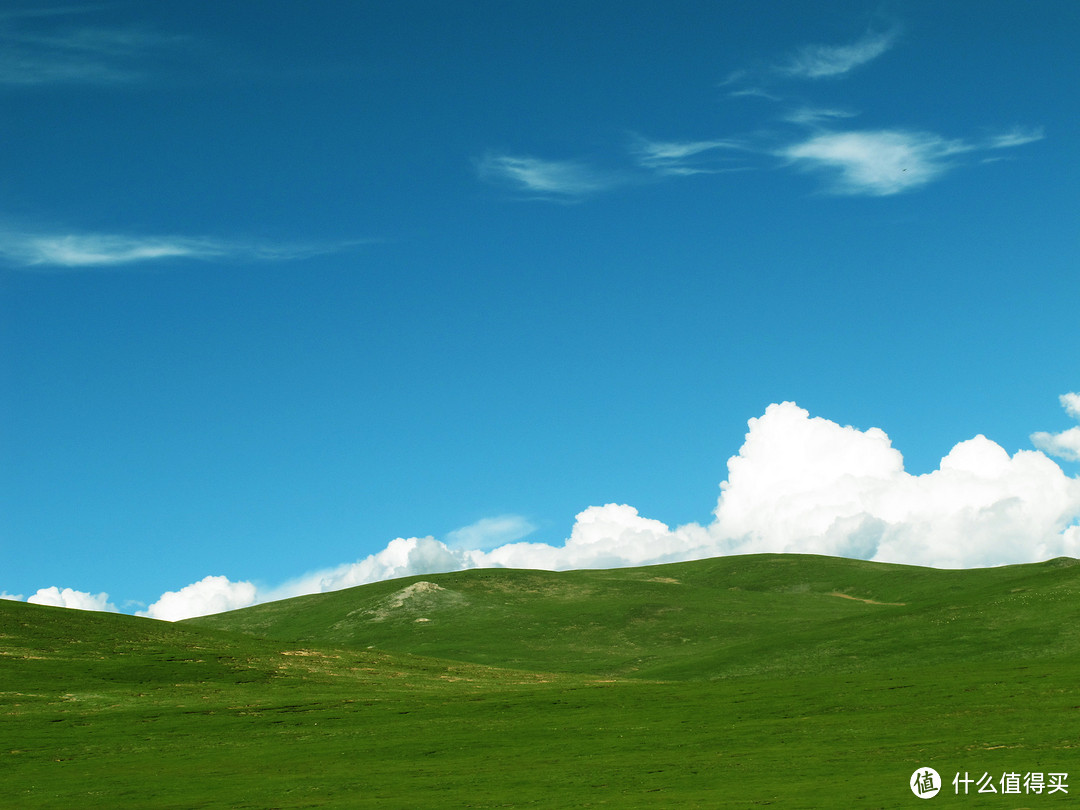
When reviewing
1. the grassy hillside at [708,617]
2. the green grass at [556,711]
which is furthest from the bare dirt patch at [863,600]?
the green grass at [556,711]

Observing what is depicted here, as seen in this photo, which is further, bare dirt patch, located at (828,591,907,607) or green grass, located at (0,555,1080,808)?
bare dirt patch, located at (828,591,907,607)

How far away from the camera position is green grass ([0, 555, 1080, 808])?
4019 cm

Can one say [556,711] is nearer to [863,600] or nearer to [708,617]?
[708,617]

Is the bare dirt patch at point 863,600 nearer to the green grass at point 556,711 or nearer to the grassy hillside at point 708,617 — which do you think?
the grassy hillside at point 708,617

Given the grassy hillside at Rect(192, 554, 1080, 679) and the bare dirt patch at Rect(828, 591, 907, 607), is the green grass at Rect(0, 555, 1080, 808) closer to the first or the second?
the grassy hillside at Rect(192, 554, 1080, 679)

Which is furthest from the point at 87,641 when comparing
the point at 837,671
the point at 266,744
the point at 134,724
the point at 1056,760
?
the point at 1056,760

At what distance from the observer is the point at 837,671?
89.3 m

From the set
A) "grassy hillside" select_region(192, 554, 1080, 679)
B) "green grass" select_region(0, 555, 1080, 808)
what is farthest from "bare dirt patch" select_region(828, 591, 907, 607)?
"green grass" select_region(0, 555, 1080, 808)

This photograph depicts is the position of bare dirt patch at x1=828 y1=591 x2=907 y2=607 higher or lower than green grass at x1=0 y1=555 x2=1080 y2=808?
higher

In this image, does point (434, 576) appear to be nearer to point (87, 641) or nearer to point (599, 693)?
point (87, 641)

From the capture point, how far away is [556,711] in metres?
63.4

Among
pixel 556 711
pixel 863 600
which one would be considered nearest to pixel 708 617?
pixel 863 600

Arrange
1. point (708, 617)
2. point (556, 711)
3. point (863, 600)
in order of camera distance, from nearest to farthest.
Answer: point (556, 711), point (708, 617), point (863, 600)

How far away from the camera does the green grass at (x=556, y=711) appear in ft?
132
